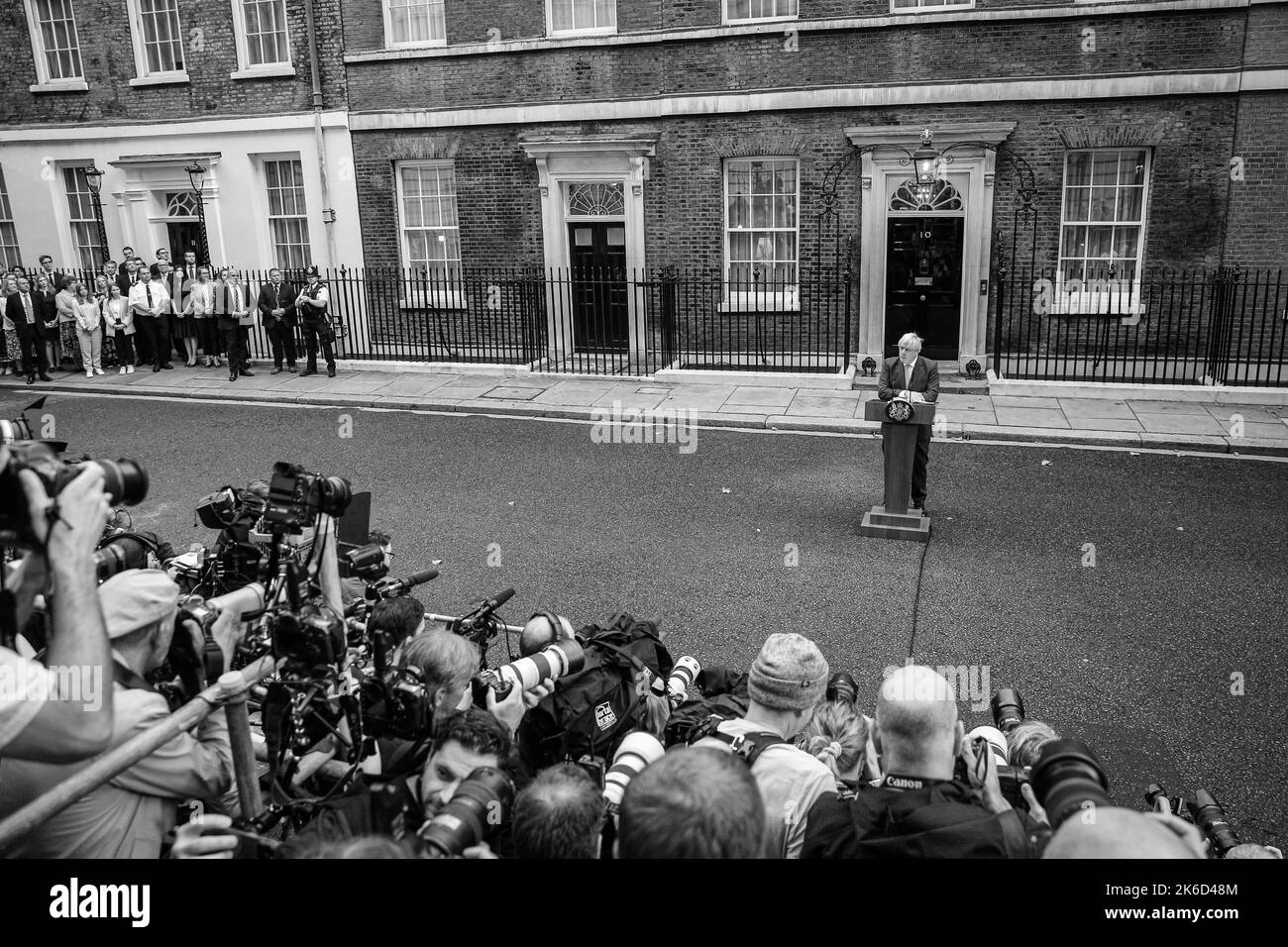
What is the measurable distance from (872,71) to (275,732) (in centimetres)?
1573

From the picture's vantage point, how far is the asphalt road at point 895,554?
637 cm

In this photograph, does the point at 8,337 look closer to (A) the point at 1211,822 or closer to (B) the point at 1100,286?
(B) the point at 1100,286

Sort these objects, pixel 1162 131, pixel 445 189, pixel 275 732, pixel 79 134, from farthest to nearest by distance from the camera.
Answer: pixel 79 134
pixel 445 189
pixel 1162 131
pixel 275 732

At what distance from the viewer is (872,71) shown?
1634cm

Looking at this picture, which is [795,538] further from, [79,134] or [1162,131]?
[79,134]

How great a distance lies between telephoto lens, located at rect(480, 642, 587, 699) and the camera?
4.09 metres

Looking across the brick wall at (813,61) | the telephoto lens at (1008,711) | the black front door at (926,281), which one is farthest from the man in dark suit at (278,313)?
the telephoto lens at (1008,711)

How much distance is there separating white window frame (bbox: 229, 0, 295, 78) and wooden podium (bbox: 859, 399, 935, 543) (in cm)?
1584

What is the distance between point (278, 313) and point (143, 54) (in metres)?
7.67

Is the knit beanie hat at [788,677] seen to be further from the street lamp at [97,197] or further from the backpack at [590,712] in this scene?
the street lamp at [97,197]

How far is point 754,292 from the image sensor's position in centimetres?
1755

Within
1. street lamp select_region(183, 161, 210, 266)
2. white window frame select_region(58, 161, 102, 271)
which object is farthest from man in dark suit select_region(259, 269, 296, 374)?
white window frame select_region(58, 161, 102, 271)

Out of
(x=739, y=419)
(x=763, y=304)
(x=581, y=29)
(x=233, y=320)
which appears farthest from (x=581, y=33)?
(x=739, y=419)
